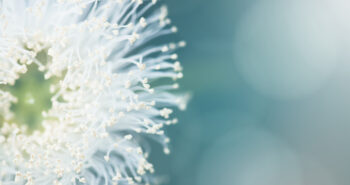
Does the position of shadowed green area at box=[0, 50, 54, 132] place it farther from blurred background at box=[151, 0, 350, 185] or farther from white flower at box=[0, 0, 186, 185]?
blurred background at box=[151, 0, 350, 185]

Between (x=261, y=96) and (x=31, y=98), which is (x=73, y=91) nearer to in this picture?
(x=31, y=98)

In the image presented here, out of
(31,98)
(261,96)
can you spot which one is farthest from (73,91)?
(261,96)

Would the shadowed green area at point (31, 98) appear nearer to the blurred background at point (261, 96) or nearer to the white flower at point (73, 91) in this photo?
the white flower at point (73, 91)

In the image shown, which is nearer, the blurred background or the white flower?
the white flower

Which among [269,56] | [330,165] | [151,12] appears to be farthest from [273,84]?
[151,12]

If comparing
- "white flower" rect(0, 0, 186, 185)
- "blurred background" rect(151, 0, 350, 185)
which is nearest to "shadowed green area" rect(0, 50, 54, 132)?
A: "white flower" rect(0, 0, 186, 185)

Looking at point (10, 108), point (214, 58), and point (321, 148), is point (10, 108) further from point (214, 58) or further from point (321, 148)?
point (321, 148)
